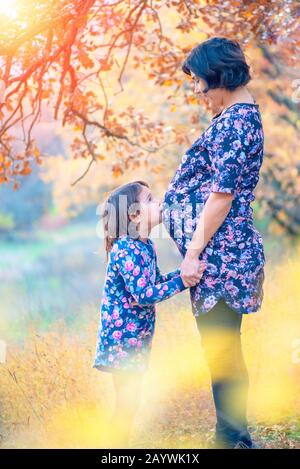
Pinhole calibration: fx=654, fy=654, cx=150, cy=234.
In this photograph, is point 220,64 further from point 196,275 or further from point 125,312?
point 125,312

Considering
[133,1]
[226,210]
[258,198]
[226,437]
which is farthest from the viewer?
[258,198]

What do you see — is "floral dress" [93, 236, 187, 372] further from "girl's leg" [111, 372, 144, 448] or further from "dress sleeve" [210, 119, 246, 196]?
"dress sleeve" [210, 119, 246, 196]

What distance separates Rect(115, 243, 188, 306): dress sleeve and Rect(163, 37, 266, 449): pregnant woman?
0.33 feet

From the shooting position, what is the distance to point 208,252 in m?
3.06

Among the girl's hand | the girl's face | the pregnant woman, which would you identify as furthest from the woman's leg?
the girl's face

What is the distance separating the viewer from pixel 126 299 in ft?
10.7

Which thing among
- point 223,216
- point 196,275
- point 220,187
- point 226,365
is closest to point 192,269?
point 196,275

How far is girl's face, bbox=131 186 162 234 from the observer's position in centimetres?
324

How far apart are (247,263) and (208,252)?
0.62ft

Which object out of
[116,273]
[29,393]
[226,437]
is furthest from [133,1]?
[226,437]

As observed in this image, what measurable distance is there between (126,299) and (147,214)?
436 mm

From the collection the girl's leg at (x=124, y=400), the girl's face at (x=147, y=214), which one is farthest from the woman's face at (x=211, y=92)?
the girl's leg at (x=124, y=400)
